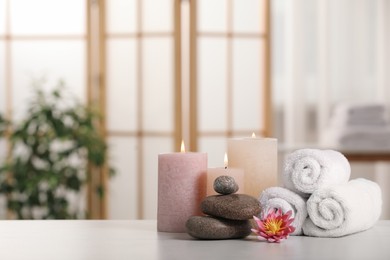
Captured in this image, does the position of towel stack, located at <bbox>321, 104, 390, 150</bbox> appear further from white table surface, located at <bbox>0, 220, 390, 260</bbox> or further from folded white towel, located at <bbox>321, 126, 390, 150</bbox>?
white table surface, located at <bbox>0, 220, 390, 260</bbox>

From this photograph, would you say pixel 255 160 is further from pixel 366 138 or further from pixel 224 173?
pixel 366 138

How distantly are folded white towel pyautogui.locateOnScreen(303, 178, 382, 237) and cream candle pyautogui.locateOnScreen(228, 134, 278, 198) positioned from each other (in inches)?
3.8

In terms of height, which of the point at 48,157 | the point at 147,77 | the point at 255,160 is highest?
the point at 147,77

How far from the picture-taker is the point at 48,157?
346 cm

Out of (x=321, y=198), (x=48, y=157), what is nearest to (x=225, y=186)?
(x=321, y=198)

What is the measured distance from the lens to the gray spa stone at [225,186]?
3.50 ft

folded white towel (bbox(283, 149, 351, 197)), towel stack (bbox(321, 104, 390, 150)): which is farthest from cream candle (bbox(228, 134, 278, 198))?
towel stack (bbox(321, 104, 390, 150))

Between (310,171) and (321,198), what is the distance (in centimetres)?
5

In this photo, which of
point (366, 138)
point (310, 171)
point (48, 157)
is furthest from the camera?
point (366, 138)

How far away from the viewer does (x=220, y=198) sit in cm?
106

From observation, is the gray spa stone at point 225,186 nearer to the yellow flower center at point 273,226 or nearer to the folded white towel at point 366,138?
the yellow flower center at point 273,226

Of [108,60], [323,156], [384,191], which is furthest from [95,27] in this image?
[323,156]

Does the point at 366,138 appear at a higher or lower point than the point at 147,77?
lower

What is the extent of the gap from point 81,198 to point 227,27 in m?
1.08
